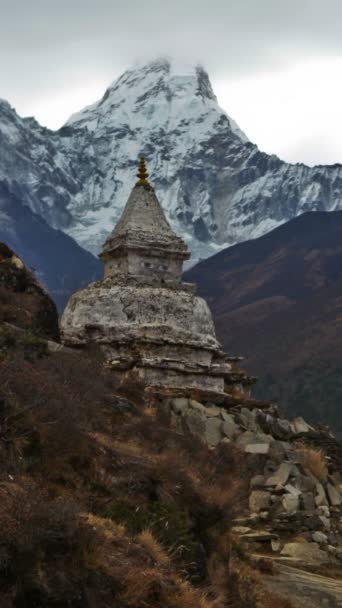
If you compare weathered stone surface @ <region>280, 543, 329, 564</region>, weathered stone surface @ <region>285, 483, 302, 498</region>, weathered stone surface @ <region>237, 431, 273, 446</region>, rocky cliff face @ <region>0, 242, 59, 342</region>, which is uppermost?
rocky cliff face @ <region>0, 242, 59, 342</region>

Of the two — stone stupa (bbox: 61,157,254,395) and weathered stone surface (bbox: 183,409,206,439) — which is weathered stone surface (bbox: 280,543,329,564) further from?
stone stupa (bbox: 61,157,254,395)

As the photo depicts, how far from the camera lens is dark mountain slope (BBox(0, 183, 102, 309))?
114875 millimetres

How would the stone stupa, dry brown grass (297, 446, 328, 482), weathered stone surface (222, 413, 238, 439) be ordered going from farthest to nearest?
1. the stone stupa
2. weathered stone surface (222, 413, 238, 439)
3. dry brown grass (297, 446, 328, 482)

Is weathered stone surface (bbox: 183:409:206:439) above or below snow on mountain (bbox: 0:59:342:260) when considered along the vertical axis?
below

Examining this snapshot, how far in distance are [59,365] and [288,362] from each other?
5824 cm

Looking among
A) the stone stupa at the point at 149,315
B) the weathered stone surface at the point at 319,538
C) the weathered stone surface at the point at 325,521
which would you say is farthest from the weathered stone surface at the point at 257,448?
the stone stupa at the point at 149,315

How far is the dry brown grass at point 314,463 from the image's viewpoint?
19.2 meters

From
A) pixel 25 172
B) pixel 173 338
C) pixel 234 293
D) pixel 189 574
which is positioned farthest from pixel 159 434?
pixel 25 172

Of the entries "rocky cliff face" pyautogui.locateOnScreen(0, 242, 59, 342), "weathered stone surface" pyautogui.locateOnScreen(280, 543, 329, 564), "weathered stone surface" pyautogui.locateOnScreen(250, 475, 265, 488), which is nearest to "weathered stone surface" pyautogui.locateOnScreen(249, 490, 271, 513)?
"weathered stone surface" pyautogui.locateOnScreen(250, 475, 265, 488)

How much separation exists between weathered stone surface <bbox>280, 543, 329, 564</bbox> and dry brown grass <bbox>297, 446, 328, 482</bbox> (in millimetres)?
3479

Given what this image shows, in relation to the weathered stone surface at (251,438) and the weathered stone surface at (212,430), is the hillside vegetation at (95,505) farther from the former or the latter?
the weathered stone surface at (251,438)

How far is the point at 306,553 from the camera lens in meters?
15.5

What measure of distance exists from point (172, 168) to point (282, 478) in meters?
169

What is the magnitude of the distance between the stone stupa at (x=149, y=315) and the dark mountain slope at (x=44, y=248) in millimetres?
80160
